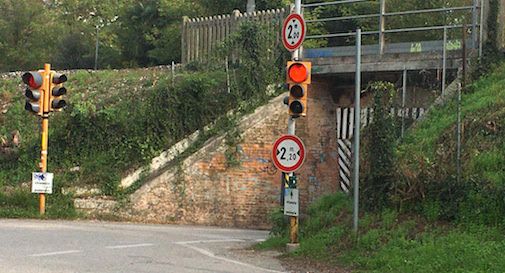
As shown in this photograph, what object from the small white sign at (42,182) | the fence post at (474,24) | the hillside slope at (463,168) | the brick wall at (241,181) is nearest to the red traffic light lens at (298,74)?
the hillside slope at (463,168)

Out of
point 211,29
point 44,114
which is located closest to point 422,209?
point 44,114

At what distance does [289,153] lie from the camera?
13.3 m

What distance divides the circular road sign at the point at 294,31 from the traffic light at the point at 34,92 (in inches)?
306

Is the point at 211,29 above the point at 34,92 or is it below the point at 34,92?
above

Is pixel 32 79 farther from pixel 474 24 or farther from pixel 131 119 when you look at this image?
pixel 474 24

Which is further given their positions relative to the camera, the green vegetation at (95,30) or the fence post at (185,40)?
the green vegetation at (95,30)

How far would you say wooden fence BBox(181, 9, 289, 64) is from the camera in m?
23.5

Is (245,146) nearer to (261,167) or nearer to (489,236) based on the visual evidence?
(261,167)

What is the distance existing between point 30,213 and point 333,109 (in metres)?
9.58

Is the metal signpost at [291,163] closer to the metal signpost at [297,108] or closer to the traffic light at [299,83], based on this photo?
the metal signpost at [297,108]

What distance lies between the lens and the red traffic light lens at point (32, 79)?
18.5 meters

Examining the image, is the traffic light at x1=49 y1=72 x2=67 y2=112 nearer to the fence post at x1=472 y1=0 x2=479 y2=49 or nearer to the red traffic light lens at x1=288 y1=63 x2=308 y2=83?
the red traffic light lens at x1=288 y1=63 x2=308 y2=83

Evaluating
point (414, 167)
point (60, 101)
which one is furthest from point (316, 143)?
point (414, 167)

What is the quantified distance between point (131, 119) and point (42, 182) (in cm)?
368
